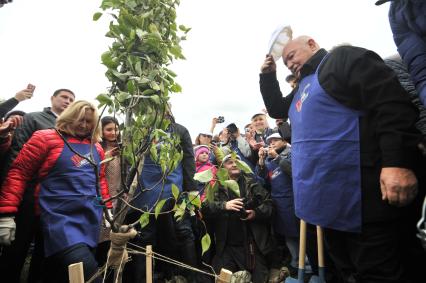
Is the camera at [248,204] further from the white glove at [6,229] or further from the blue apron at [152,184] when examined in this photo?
the white glove at [6,229]

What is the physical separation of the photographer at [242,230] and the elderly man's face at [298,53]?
1.94 metres

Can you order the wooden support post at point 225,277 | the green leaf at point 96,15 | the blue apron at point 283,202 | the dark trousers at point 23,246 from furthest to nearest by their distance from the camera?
the blue apron at point 283,202
the dark trousers at point 23,246
the wooden support post at point 225,277
the green leaf at point 96,15

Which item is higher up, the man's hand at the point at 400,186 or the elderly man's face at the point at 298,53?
the elderly man's face at the point at 298,53

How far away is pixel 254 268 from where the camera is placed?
3836 mm

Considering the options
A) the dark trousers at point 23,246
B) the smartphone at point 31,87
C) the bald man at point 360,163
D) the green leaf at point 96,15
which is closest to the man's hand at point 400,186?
the bald man at point 360,163

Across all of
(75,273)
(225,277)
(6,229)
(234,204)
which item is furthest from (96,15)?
(234,204)

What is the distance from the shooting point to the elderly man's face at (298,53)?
204 cm

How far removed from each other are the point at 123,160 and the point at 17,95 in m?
2.98

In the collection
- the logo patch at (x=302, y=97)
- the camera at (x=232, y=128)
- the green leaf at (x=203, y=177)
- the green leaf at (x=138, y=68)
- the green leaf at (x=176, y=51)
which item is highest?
the green leaf at (x=176, y=51)

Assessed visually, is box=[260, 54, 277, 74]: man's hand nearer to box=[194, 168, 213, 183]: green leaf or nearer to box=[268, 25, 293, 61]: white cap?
box=[268, 25, 293, 61]: white cap

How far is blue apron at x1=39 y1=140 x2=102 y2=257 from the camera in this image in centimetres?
208

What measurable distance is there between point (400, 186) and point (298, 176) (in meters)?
0.58

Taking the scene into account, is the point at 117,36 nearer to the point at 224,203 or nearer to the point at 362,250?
the point at 362,250

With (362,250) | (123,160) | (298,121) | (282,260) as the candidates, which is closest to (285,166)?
(282,260)
